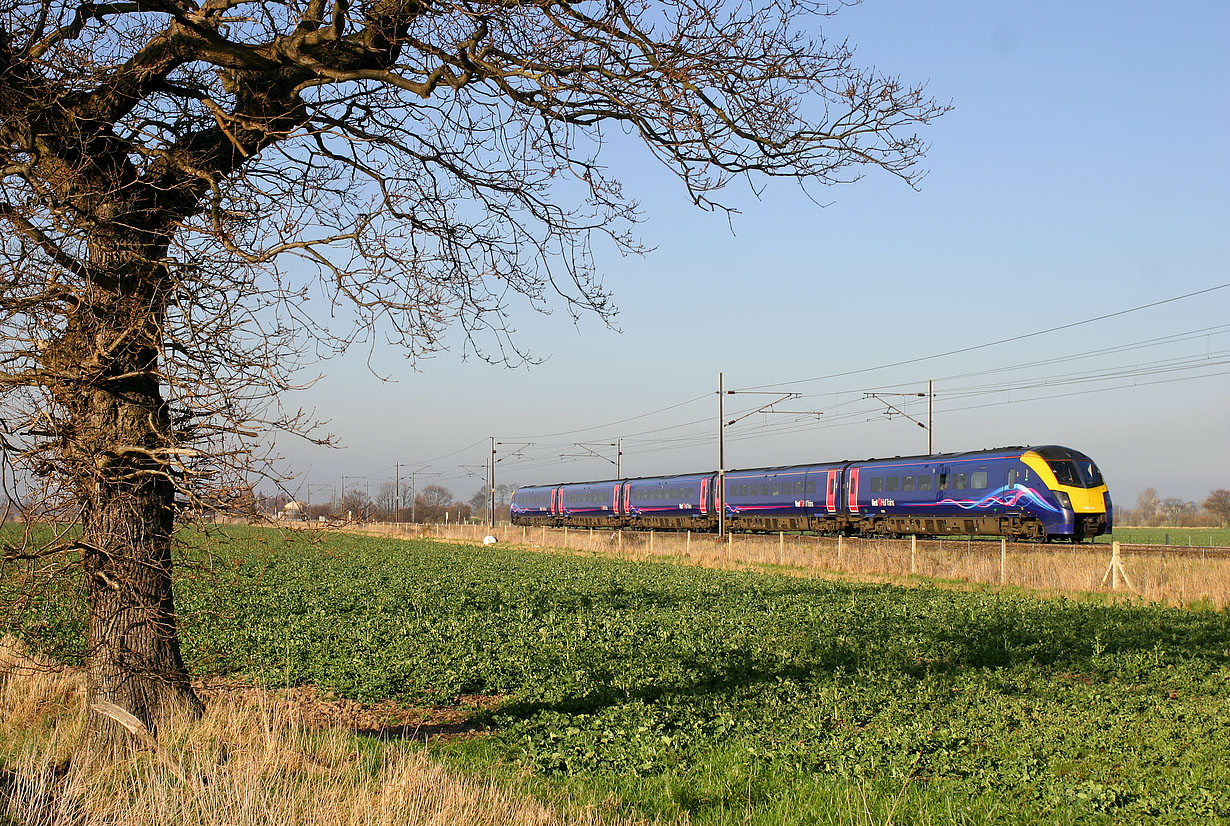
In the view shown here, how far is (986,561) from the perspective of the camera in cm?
2389

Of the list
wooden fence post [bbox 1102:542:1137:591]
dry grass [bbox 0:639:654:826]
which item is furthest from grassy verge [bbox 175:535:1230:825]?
wooden fence post [bbox 1102:542:1137:591]

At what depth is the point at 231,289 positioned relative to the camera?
6.41 metres

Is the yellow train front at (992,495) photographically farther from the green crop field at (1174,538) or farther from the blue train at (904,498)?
the green crop field at (1174,538)

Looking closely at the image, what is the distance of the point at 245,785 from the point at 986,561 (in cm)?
2133

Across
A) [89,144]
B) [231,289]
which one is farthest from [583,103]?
[89,144]

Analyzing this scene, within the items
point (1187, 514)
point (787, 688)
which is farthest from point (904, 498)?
point (1187, 514)

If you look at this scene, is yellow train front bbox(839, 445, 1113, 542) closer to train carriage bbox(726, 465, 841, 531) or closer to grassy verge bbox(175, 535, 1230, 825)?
train carriage bbox(726, 465, 841, 531)

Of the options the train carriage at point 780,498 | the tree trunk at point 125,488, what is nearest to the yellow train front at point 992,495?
the train carriage at point 780,498

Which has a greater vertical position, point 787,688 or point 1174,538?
point 787,688

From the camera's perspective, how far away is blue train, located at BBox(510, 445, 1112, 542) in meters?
28.3

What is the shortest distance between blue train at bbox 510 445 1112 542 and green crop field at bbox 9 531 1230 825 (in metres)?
9.98

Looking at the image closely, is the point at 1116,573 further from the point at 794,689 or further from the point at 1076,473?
the point at 794,689

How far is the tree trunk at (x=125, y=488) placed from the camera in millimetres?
6301

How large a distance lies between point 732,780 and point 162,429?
15.6ft
